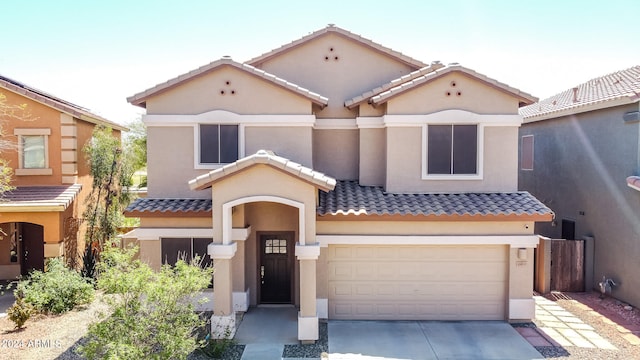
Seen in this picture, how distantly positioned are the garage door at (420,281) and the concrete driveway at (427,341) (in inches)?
13.9

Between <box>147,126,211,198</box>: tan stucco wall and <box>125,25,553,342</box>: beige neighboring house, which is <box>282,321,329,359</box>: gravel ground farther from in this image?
<box>147,126,211,198</box>: tan stucco wall

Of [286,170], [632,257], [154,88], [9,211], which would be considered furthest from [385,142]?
[9,211]

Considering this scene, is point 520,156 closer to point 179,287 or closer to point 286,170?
point 286,170

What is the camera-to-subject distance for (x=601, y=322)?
12828 millimetres

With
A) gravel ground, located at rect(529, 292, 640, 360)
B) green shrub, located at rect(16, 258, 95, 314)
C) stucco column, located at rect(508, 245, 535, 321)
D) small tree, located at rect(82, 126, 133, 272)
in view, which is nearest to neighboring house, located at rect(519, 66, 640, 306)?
gravel ground, located at rect(529, 292, 640, 360)

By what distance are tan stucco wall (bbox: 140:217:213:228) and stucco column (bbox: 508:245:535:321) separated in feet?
31.3

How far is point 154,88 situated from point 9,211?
7.35m

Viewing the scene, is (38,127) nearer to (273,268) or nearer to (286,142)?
(286,142)

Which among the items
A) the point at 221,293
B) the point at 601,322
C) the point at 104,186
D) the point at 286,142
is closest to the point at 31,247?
the point at 104,186

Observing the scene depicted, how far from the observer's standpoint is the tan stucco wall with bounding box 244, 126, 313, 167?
46.4 ft

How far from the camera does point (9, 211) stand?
602 inches

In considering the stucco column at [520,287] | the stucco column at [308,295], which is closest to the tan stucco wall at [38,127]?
the stucco column at [308,295]

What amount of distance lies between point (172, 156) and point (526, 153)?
55.3ft

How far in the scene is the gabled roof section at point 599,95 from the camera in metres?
14.4
